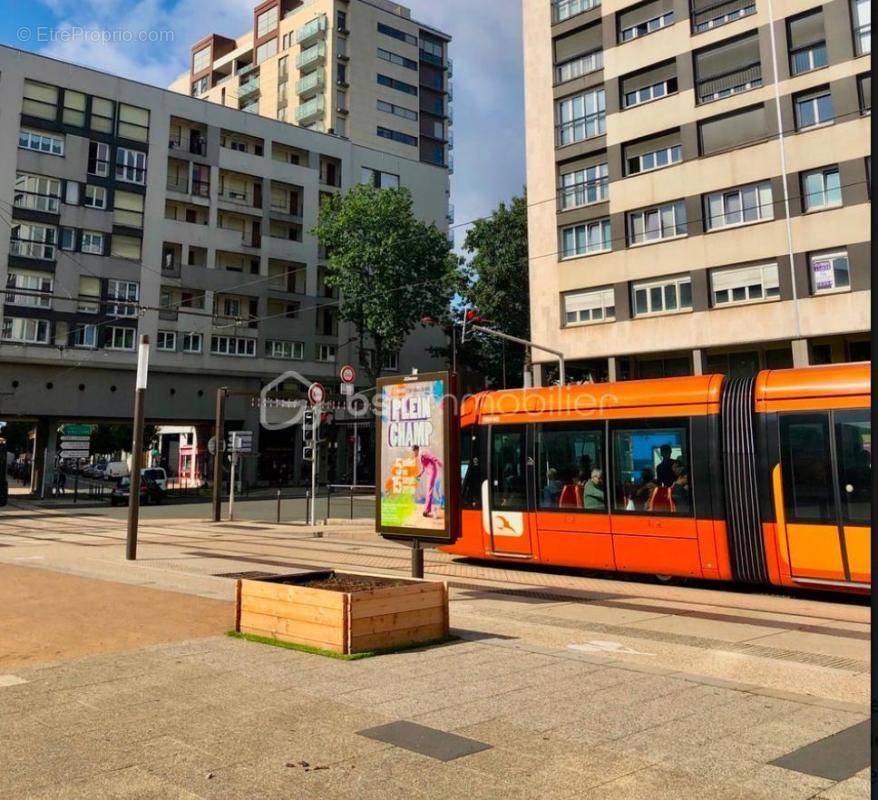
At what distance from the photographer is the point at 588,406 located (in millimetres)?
12719

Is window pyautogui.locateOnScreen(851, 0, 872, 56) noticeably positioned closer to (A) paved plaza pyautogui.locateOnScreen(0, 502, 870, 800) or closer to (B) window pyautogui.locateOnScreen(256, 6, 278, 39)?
(A) paved plaza pyautogui.locateOnScreen(0, 502, 870, 800)

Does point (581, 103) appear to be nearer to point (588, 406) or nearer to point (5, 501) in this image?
point (588, 406)

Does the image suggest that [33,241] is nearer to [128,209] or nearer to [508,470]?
[128,209]

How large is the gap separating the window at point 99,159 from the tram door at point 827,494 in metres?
45.2

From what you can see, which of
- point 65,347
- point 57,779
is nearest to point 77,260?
point 65,347

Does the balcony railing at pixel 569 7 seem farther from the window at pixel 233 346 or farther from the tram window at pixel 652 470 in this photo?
the tram window at pixel 652 470

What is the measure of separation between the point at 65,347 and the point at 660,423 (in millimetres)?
39849

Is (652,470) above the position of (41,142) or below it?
below

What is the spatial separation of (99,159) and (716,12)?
115 feet

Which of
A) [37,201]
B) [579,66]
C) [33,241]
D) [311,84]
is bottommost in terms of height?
[33,241]

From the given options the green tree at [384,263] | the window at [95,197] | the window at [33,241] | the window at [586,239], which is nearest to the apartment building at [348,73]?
the green tree at [384,263]

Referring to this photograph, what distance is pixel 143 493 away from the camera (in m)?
38.5

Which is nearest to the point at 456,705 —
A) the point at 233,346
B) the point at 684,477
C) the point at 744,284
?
the point at 684,477

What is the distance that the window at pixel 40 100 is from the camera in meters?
43.4
